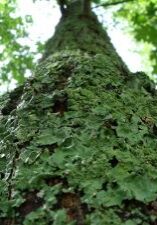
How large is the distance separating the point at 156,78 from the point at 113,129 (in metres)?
3.49

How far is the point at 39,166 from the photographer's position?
1309mm

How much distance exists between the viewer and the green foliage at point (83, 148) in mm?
1176

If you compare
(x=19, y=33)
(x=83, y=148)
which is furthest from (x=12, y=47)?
(x=83, y=148)

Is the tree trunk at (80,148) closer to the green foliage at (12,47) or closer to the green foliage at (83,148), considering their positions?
the green foliage at (83,148)

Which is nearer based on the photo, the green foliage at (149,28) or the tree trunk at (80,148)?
the tree trunk at (80,148)

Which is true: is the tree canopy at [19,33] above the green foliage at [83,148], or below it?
below

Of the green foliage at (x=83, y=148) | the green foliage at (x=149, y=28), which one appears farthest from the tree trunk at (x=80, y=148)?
the green foliage at (x=149, y=28)

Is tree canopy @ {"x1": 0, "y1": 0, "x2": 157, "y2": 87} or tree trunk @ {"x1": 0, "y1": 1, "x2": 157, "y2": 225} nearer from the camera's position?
tree trunk @ {"x1": 0, "y1": 1, "x2": 157, "y2": 225}

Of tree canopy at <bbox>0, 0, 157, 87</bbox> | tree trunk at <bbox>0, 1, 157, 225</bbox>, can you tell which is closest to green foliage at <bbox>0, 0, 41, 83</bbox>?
tree canopy at <bbox>0, 0, 157, 87</bbox>

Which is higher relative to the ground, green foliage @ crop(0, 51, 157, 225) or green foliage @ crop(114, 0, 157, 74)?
green foliage @ crop(0, 51, 157, 225)

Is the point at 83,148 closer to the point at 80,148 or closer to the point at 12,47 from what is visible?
the point at 80,148

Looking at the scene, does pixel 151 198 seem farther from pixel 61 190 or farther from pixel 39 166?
pixel 39 166

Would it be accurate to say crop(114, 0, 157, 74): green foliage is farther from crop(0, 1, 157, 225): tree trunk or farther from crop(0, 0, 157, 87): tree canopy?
crop(0, 1, 157, 225): tree trunk

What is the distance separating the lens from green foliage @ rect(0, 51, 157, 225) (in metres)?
1.18
